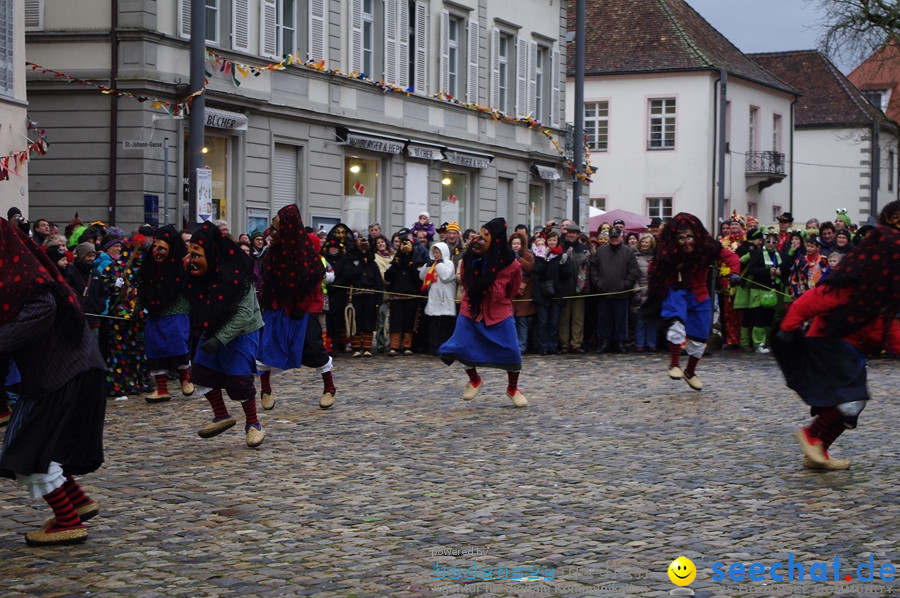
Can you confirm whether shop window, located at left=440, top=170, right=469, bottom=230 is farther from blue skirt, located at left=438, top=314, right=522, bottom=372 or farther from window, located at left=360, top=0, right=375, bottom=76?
blue skirt, located at left=438, top=314, right=522, bottom=372

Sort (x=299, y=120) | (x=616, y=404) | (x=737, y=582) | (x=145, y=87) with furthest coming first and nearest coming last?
(x=299, y=120)
(x=145, y=87)
(x=616, y=404)
(x=737, y=582)

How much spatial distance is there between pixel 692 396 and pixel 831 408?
520 centimetres

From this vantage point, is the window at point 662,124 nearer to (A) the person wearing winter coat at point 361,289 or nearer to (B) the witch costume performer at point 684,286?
(A) the person wearing winter coat at point 361,289

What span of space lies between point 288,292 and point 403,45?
19.3m

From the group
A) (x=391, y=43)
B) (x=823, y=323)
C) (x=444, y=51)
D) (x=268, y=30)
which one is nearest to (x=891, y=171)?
(x=444, y=51)

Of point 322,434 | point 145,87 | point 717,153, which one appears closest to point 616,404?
point 322,434

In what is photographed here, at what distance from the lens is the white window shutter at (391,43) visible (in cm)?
3025

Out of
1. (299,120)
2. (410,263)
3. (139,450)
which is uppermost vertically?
(299,120)

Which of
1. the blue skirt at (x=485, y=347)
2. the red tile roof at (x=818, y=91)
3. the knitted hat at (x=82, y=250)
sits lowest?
the blue skirt at (x=485, y=347)

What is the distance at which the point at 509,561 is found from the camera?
6805 millimetres

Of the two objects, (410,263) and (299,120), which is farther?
(299,120)

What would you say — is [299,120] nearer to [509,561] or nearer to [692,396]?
[692,396]

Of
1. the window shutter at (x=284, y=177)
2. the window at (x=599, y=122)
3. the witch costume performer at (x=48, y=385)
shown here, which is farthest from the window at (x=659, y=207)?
the witch costume performer at (x=48, y=385)

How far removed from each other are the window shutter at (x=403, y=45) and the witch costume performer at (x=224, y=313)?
816 inches
